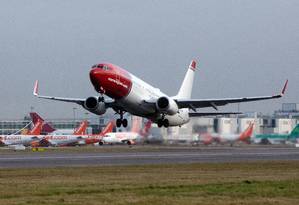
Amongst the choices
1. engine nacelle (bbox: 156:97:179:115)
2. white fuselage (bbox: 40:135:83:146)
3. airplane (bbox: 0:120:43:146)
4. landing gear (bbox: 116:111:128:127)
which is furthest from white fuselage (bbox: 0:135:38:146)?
engine nacelle (bbox: 156:97:179:115)

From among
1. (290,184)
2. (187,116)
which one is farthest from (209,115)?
(290,184)

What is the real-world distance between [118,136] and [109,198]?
93451mm

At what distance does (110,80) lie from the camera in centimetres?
5853

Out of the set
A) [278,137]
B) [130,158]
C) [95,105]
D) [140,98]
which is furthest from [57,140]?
[140,98]

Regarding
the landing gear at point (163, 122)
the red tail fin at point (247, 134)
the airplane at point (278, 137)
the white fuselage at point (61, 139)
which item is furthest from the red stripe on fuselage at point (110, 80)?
the white fuselage at point (61, 139)

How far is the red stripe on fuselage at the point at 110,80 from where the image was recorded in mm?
58125

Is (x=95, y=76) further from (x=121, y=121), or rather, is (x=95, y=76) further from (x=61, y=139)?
(x=61, y=139)

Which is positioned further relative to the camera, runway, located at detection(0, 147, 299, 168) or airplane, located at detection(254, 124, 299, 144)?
airplane, located at detection(254, 124, 299, 144)

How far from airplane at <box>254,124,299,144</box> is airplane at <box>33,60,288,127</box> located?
8.32 meters

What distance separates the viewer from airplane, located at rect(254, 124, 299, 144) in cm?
7675

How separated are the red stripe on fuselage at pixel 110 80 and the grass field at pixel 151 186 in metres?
14.1

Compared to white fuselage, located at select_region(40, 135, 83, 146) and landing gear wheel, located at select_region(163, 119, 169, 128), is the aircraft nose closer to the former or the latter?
landing gear wheel, located at select_region(163, 119, 169, 128)

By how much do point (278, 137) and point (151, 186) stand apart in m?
50.0

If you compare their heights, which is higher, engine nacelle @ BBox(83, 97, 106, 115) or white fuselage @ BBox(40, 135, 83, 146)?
engine nacelle @ BBox(83, 97, 106, 115)
